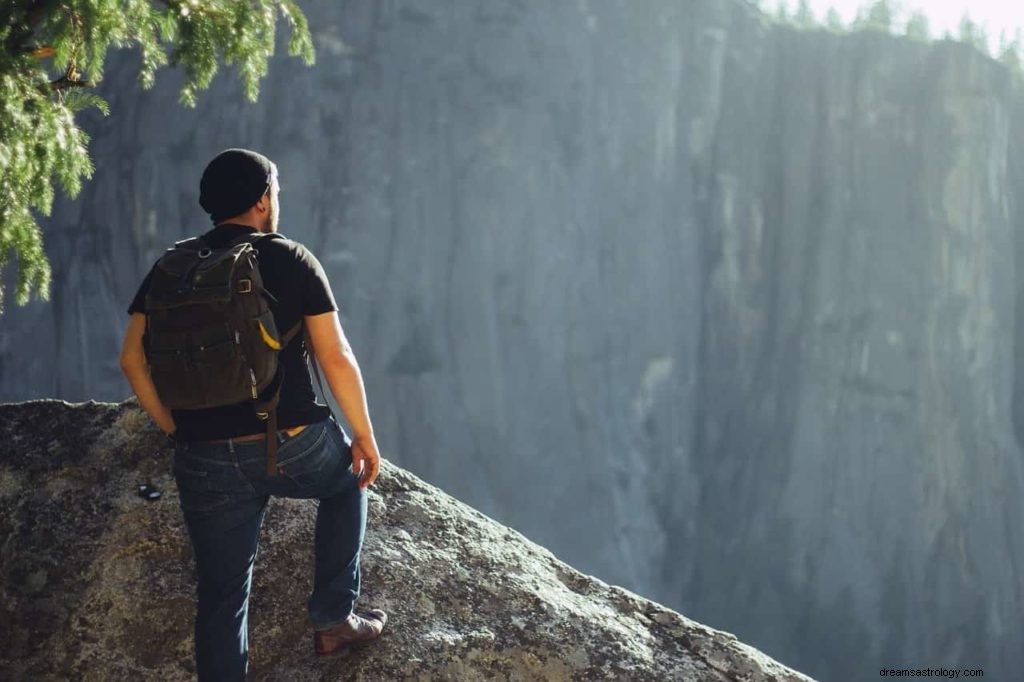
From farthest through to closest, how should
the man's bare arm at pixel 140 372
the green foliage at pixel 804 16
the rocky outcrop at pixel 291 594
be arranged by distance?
the green foliage at pixel 804 16 < the rocky outcrop at pixel 291 594 < the man's bare arm at pixel 140 372

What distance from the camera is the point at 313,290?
9.83ft

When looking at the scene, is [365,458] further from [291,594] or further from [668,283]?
[668,283]

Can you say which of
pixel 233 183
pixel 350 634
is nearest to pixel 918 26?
pixel 350 634

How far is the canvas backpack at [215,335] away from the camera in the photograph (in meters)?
2.93

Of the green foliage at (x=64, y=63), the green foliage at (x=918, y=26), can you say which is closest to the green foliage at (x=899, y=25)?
the green foliage at (x=918, y=26)

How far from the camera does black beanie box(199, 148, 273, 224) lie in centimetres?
309

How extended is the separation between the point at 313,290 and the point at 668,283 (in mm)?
31844

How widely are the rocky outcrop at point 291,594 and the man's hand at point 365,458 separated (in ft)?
2.77

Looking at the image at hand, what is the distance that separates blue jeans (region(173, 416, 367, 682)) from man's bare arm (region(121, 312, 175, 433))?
0.51 ft

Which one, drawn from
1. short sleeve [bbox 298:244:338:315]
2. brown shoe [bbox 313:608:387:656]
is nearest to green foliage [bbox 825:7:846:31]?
brown shoe [bbox 313:608:387:656]

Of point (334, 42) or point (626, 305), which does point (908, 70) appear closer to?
point (626, 305)

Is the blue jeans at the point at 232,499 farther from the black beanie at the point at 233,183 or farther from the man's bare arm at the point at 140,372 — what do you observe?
the black beanie at the point at 233,183

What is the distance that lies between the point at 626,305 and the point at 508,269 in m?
3.59

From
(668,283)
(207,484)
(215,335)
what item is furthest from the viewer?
(668,283)
